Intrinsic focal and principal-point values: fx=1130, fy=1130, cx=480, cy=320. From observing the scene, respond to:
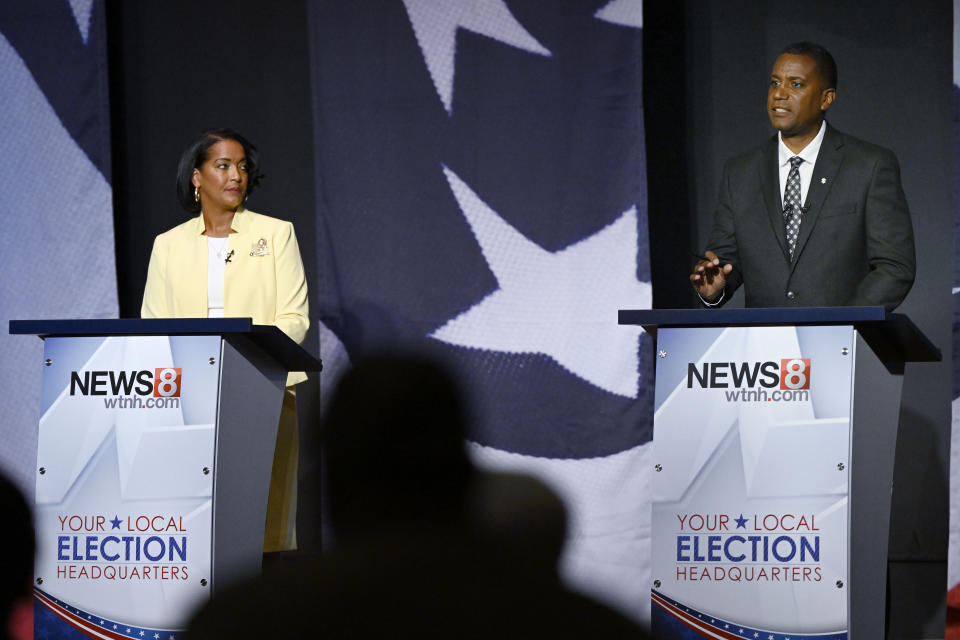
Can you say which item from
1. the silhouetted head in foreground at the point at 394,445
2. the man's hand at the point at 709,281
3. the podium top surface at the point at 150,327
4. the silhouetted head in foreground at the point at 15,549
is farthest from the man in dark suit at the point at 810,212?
the silhouetted head in foreground at the point at 15,549

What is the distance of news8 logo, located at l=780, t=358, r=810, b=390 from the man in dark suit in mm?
438

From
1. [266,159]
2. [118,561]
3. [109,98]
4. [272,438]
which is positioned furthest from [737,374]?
[109,98]

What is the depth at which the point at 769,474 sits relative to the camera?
2520 millimetres

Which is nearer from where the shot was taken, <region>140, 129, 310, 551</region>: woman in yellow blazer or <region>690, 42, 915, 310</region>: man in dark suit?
<region>690, 42, 915, 310</region>: man in dark suit

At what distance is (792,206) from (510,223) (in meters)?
1.27

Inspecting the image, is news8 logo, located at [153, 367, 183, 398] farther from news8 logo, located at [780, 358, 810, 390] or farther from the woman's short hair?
news8 logo, located at [780, 358, 810, 390]

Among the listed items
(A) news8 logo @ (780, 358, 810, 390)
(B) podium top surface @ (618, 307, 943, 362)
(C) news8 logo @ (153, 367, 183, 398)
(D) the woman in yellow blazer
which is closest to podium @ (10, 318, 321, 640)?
(C) news8 logo @ (153, 367, 183, 398)

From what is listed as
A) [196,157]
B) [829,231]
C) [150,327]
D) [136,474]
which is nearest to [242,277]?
[196,157]

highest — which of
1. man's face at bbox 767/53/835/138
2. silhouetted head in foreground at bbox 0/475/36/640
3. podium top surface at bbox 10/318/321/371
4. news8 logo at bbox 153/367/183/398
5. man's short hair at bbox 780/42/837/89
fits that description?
man's short hair at bbox 780/42/837/89

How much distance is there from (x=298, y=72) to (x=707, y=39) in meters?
1.59

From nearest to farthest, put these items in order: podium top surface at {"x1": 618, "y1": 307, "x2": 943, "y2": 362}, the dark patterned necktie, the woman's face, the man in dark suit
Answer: podium top surface at {"x1": 618, "y1": 307, "x2": 943, "y2": 362} < the man in dark suit < the dark patterned necktie < the woman's face

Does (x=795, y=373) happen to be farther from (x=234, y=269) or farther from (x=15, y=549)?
(x=15, y=549)

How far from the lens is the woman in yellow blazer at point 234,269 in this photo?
3.40m

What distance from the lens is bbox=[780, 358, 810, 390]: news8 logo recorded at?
8.26ft
